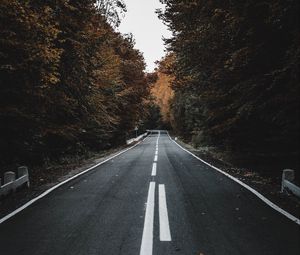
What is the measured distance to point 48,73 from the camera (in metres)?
11.0

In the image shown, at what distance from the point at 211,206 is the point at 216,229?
189 cm

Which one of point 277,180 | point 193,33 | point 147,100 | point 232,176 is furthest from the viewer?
point 147,100

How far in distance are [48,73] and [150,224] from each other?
6.31m

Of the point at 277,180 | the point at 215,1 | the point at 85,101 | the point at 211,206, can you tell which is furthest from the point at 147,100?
the point at 211,206

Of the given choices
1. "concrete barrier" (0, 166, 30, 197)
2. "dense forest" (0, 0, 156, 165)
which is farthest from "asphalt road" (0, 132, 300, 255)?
"dense forest" (0, 0, 156, 165)

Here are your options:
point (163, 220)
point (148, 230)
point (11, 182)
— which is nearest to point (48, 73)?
point (11, 182)

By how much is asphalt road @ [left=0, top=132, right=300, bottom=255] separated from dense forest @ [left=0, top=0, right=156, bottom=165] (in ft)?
10.9

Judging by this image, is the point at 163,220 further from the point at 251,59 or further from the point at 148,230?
the point at 251,59

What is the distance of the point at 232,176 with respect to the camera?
44.3 ft

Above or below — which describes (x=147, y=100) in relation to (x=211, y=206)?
above

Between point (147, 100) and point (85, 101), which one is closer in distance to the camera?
point (85, 101)

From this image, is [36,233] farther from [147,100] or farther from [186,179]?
[147,100]

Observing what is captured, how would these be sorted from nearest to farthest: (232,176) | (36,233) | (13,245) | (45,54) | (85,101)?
1. (13,245)
2. (36,233)
3. (45,54)
4. (232,176)
5. (85,101)

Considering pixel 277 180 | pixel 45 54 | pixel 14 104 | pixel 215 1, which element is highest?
pixel 215 1
